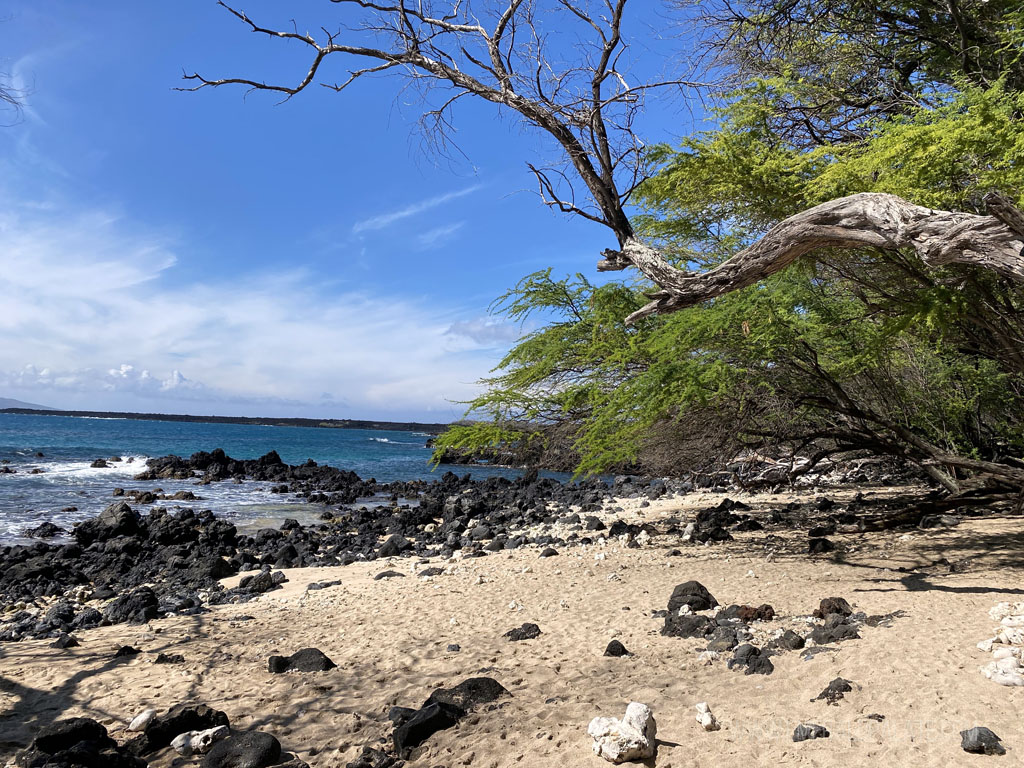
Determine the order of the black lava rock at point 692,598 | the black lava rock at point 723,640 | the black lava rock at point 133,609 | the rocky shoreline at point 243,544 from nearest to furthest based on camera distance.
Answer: the black lava rock at point 723,640
the black lava rock at point 692,598
the black lava rock at point 133,609
the rocky shoreline at point 243,544

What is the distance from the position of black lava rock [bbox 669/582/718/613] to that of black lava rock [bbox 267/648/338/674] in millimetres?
3585

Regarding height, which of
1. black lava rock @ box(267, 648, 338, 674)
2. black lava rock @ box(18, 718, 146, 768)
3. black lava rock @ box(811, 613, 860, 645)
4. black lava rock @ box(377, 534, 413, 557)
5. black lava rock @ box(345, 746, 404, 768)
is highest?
black lava rock @ box(811, 613, 860, 645)

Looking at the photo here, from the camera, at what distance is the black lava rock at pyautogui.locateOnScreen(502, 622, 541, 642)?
21.9ft

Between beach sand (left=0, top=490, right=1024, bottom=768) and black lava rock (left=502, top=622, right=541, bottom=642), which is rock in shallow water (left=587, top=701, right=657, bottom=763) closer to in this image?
beach sand (left=0, top=490, right=1024, bottom=768)

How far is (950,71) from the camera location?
10.1 meters

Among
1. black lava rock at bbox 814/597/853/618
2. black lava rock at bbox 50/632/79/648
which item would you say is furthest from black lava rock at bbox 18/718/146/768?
black lava rock at bbox 814/597/853/618

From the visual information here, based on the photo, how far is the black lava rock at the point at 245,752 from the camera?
419cm

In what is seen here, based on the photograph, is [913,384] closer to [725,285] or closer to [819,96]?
[819,96]

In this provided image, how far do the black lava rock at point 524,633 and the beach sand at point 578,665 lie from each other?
0.11m

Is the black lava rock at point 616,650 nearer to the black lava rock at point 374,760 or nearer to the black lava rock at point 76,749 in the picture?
the black lava rock at point 374,760

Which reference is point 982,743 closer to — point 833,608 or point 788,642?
point 788,642

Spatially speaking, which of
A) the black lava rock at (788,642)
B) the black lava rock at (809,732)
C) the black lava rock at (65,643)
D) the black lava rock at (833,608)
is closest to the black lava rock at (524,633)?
the black lava rock at (788,642)

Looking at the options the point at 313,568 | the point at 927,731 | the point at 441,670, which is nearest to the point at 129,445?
the point at 313,568

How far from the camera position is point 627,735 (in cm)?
389
